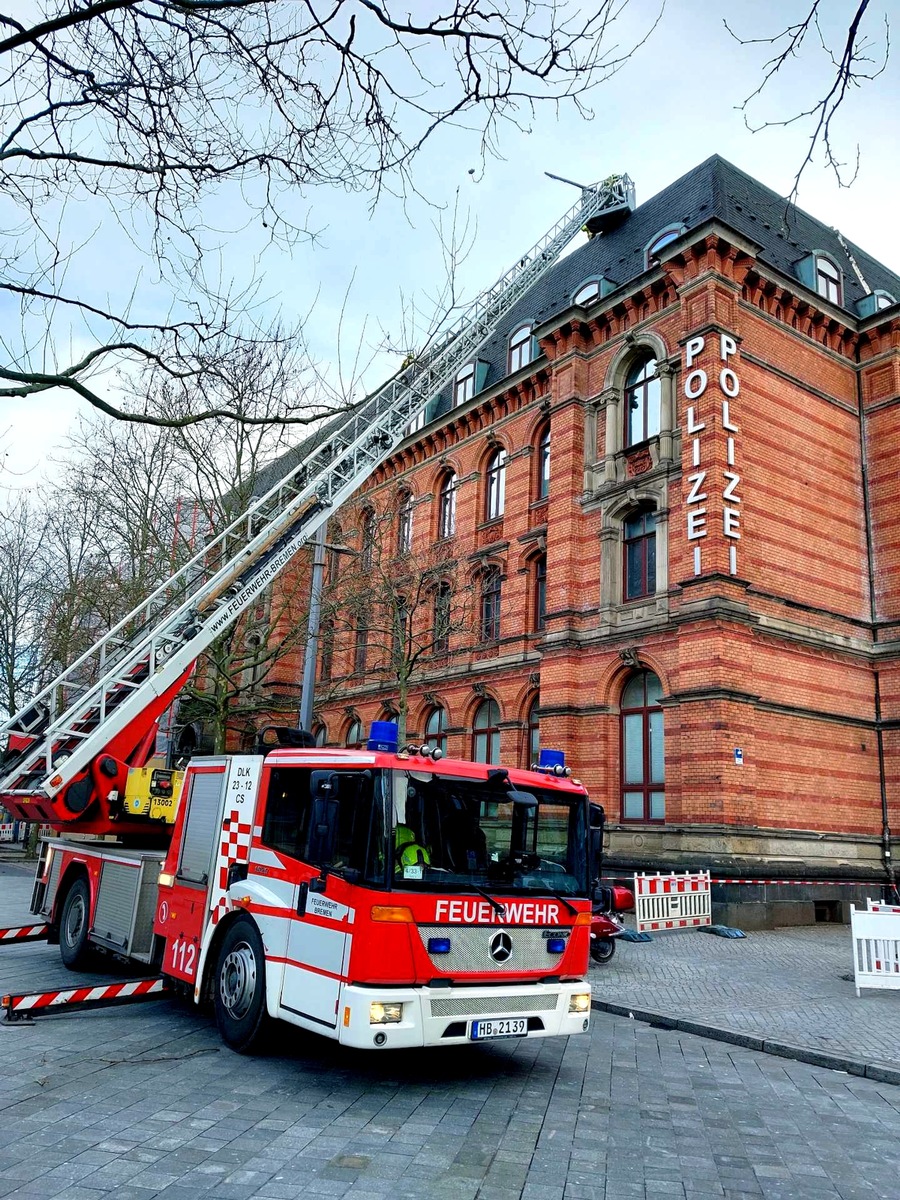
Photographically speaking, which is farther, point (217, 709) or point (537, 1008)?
point (217, 709)

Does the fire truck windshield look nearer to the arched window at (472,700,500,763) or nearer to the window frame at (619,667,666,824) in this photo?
the window frame at (619,667,666,824)

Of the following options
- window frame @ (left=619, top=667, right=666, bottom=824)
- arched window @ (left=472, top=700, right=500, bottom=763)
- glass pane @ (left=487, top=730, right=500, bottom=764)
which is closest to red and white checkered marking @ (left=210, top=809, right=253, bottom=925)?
window frame @ (left=619, top=667, right=666, bottom=824)

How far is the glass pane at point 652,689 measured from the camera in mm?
18812

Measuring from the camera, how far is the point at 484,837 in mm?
6570

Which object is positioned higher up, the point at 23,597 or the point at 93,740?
the point at 23,597

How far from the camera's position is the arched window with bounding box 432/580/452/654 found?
2198cm

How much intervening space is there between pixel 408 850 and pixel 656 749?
43.6 ft

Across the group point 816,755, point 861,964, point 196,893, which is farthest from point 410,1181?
point 816,755

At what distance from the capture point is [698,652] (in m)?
17.2

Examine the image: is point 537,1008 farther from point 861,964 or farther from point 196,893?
point 861,964

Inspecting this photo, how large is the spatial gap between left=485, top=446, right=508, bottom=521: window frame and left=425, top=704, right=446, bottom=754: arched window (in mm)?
5829

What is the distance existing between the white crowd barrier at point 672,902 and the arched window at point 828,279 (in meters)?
15.1

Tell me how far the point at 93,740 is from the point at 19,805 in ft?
3.74

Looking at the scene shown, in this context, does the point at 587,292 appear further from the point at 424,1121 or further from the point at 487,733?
the point at 424,1121
